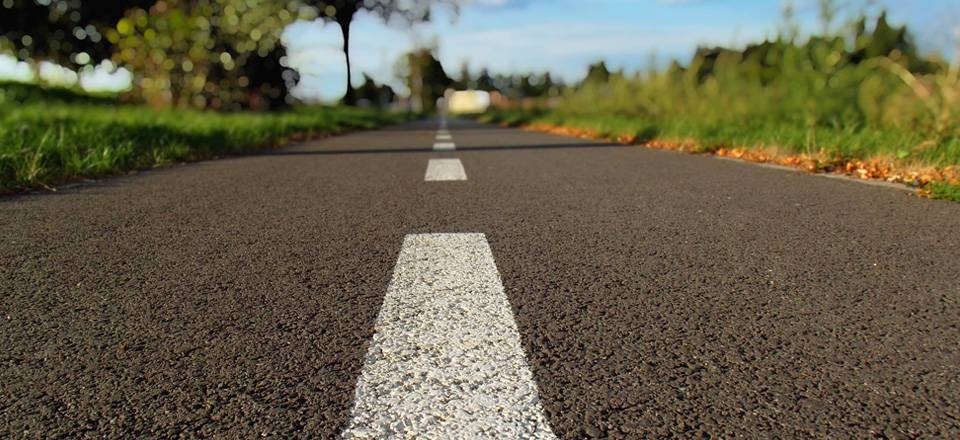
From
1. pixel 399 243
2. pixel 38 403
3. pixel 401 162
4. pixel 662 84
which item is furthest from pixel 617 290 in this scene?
pixel 662 84

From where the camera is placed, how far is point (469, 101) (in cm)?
8606

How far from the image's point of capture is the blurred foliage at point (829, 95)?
7027 millimetres

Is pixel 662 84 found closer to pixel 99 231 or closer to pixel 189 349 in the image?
pixel 99 231

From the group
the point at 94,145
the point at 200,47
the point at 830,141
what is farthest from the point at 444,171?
the point at 200,47

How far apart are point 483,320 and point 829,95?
9493 millimetres

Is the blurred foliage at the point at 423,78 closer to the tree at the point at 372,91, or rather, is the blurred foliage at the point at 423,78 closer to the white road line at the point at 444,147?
the tree at the point at 372,91

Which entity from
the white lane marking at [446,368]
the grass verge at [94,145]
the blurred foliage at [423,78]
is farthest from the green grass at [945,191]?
the blurred foliage at [423,78]

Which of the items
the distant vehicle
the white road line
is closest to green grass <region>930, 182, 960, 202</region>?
the white road line

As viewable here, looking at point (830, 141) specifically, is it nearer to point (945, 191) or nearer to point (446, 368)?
point (945, 191)

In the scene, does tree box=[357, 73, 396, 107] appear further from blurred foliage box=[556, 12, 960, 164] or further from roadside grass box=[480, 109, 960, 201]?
roadside grass box=[480, 109, 960, 201]

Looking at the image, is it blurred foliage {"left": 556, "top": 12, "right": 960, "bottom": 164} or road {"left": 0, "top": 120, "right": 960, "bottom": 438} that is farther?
blurred foliage {"left": 556, "top": 12, "right": 960, "bottom": 164}

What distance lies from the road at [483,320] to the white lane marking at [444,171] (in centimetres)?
146

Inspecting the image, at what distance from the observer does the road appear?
1.30 meters

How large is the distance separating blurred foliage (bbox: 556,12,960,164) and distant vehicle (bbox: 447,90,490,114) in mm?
66802
